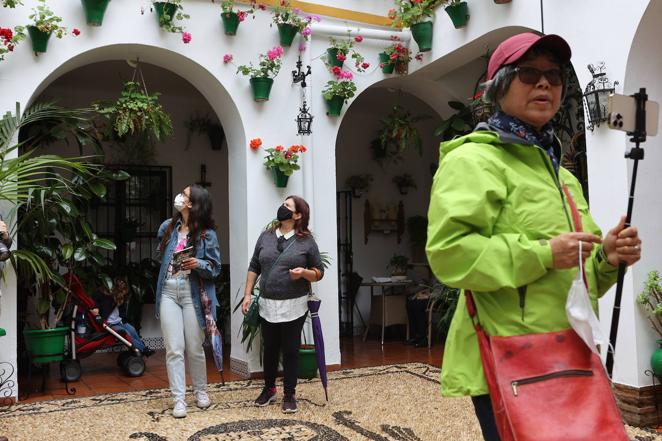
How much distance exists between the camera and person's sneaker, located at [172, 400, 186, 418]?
4.50 m

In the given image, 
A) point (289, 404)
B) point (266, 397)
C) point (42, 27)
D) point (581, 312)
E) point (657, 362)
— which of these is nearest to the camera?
point (581, 312)

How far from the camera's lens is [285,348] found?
4.74m

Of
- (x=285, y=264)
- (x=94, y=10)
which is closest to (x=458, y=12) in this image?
(x=285, y=264)

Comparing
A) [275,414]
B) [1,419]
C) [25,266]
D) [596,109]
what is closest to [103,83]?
[25,266]

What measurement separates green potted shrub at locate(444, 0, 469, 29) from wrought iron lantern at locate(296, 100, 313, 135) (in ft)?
5.10

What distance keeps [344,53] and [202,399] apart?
3469mm

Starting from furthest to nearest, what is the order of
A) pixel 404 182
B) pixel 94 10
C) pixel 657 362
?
1. pixel 404 182
2. pixel 94 10
3. pixel 657 362

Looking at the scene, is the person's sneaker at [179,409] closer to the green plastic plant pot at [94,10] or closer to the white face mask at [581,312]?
the green plastic plant pot at [94,10]

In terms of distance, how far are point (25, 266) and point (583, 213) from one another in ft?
15.2

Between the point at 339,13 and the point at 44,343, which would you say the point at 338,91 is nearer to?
the point at 339,13

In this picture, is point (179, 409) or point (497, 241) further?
point (179, 409)

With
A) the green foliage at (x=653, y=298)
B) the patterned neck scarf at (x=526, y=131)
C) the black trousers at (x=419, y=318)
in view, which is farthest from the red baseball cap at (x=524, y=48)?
the black trousers at (x=419, y=318)

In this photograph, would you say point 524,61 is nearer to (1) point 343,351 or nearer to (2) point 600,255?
(2) point 600,255

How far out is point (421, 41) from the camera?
251 inches
